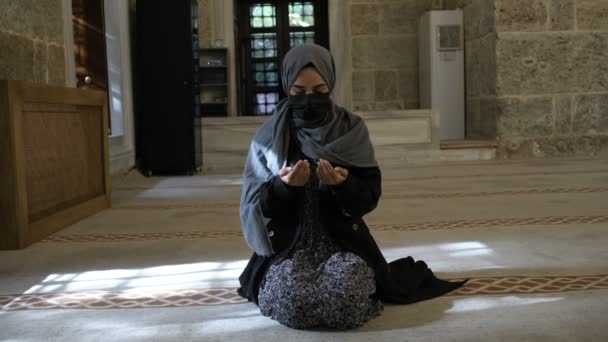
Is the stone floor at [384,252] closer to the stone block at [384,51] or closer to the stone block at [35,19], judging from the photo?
the stone block at [35,19]

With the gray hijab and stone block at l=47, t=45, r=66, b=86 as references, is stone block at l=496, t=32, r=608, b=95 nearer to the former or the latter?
stone block at l=47, t=45, r=66, b=86

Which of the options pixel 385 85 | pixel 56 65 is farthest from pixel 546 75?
pixel 56 65

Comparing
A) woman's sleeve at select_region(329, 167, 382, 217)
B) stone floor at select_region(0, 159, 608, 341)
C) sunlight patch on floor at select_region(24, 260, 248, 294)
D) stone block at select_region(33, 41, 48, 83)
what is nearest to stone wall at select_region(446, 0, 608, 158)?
stone floor at select_region(0, 159, 608, 341)

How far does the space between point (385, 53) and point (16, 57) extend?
5.80 metres

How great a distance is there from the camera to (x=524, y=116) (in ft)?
24.5

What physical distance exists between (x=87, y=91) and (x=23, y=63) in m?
0.39

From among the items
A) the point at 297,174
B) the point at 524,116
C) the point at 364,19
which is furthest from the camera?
the point at 364,19

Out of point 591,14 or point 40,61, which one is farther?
point 591,14

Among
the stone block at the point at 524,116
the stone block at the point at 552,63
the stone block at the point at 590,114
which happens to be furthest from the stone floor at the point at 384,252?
the stone block at the point at 590,114

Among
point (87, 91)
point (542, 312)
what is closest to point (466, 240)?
point (542, 312)

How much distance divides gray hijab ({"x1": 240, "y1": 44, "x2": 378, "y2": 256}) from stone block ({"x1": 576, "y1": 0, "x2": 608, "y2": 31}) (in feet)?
20.5

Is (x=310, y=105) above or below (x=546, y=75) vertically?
below

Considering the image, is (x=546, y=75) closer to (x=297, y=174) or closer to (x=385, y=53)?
(x=385, y=53)

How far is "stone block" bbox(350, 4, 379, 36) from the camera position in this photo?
8828 millimetres
